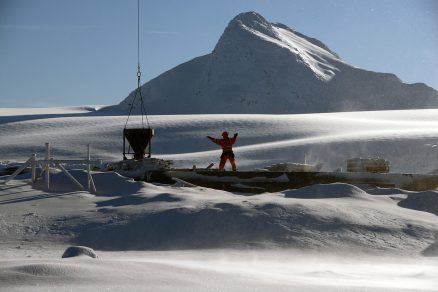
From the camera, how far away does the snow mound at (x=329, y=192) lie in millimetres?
11875

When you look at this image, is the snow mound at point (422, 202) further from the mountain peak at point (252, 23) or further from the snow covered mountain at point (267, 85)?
the mountain peak at point (252, 23)

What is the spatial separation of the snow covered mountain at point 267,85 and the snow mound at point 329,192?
7495cm

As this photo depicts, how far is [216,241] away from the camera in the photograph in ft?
30.1

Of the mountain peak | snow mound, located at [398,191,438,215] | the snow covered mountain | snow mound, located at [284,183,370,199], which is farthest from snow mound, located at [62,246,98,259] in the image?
the mountain peak

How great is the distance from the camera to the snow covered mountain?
90125 millimetres

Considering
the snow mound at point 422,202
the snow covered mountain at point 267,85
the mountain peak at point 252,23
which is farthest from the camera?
the mountain peak at point 252,23

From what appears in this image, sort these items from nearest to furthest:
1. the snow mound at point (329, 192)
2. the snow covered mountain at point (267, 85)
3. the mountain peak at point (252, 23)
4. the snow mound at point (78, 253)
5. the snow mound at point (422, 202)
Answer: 1. the snow mound at point (78, 253)
2. the snow mound at point (422, 202)
3. the snow mound at point (329, 192)
4. the snow covered mountain at point (267, 85)
5. the mountain peak at point (252, 23)

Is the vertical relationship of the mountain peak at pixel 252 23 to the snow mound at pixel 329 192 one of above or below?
above

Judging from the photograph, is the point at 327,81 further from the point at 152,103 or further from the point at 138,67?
the point at 138,67

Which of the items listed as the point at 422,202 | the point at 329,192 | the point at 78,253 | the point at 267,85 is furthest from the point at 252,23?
the point at 78,253

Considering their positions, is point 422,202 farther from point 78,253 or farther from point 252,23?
point 252,23

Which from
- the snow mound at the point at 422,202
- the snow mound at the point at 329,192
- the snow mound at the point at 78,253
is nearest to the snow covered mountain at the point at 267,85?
the snow mound at the point at 329,192

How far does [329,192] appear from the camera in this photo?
39.5ft

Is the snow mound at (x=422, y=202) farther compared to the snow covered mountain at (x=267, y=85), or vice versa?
the snow covered mountain at (x=267, y=85)
